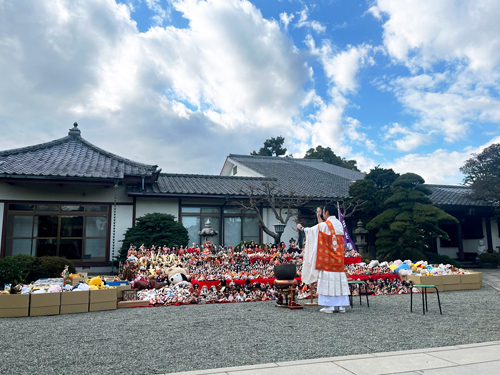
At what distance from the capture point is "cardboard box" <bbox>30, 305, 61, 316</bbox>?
617 centimetres

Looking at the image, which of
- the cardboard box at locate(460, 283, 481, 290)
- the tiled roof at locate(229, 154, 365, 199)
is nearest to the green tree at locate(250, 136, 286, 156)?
the tiled roof at locate(229, 154, 365, 199)

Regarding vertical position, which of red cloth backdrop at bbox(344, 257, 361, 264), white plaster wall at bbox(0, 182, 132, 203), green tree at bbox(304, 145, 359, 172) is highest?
green tree at bbox(304, 145, 359, 172)

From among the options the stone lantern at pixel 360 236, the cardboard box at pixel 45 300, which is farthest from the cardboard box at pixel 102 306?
the stone lantern at pixel 360 236

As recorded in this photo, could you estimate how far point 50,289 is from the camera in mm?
6426

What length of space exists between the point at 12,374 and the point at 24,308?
330 cm

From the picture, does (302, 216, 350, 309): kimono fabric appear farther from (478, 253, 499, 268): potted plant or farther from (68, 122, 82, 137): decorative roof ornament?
(68, 122, 82, 137): decorative roof ornament

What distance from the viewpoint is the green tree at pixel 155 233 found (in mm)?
10930

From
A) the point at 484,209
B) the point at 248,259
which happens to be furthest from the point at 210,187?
the point at 484,209

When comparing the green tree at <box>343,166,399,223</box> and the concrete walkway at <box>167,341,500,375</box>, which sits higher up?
the green tree at <box>343,166,399,223</box>

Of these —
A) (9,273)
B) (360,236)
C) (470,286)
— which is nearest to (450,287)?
(470,286)

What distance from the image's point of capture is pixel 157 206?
42.6ft

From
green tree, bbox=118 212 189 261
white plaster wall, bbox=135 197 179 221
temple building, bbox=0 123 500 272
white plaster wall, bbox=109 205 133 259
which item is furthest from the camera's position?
white plaster wall, bbox=135 197 179 221

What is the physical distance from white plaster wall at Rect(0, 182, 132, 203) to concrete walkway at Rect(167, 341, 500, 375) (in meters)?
10.3

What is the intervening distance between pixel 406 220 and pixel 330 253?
6450mm
